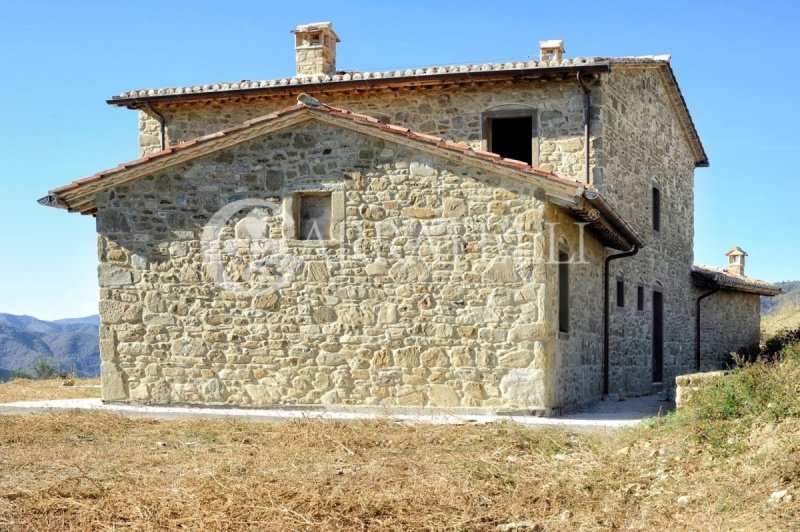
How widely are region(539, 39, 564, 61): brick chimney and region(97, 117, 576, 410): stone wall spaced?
5155 mm

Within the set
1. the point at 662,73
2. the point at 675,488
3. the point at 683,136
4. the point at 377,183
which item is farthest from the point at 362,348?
the point at 683,136

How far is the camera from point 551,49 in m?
16.5

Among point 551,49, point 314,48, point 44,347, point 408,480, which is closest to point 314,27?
point 314,48

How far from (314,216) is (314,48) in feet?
21.5

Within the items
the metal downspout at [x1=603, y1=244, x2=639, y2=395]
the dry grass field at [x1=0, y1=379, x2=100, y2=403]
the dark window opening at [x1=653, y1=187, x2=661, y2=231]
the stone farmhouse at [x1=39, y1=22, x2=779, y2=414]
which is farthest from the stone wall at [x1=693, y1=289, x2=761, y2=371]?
the dry grass field at [x1=0, y1=379, x2=100, y2=403]

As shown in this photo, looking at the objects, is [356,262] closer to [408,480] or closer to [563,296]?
[563,296]

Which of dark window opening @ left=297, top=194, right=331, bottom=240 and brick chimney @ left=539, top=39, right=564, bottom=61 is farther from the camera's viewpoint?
brick chimney @ left=539, top=39, right=564, bottom=61

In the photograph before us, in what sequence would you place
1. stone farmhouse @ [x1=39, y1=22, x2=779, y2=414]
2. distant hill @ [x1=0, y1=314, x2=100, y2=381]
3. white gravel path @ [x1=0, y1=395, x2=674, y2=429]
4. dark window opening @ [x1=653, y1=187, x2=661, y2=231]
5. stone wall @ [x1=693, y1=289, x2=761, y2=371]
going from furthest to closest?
distant hill @ [x1=0, y1=314, x2=100, y2=381] < stone wall @ [x1=693, y1=289, x2=761, y2=371] < dark window opening @ [x1=653, y1=187, x2=661, y2=231] < stone farmhouse @ [x1=39, y1=22, x2=779, y2=414] < white gravel path @ [x1=0, y1=395, x2=674, y2=429]

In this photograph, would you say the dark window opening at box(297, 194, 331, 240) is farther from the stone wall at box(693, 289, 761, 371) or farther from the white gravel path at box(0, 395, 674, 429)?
the stone wall at box(693, 289, 761, 371)

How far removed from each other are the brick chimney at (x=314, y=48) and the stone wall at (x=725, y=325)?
10306mm

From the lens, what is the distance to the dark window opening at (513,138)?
A: 15.4 m

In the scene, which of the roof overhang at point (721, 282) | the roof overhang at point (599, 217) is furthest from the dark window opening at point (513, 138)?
the roof overhang at point (721, 282)

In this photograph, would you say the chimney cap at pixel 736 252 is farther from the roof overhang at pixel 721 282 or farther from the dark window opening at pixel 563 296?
the dark window opening at pixel 563 296

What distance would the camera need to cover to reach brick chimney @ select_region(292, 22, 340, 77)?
17.6 meters
